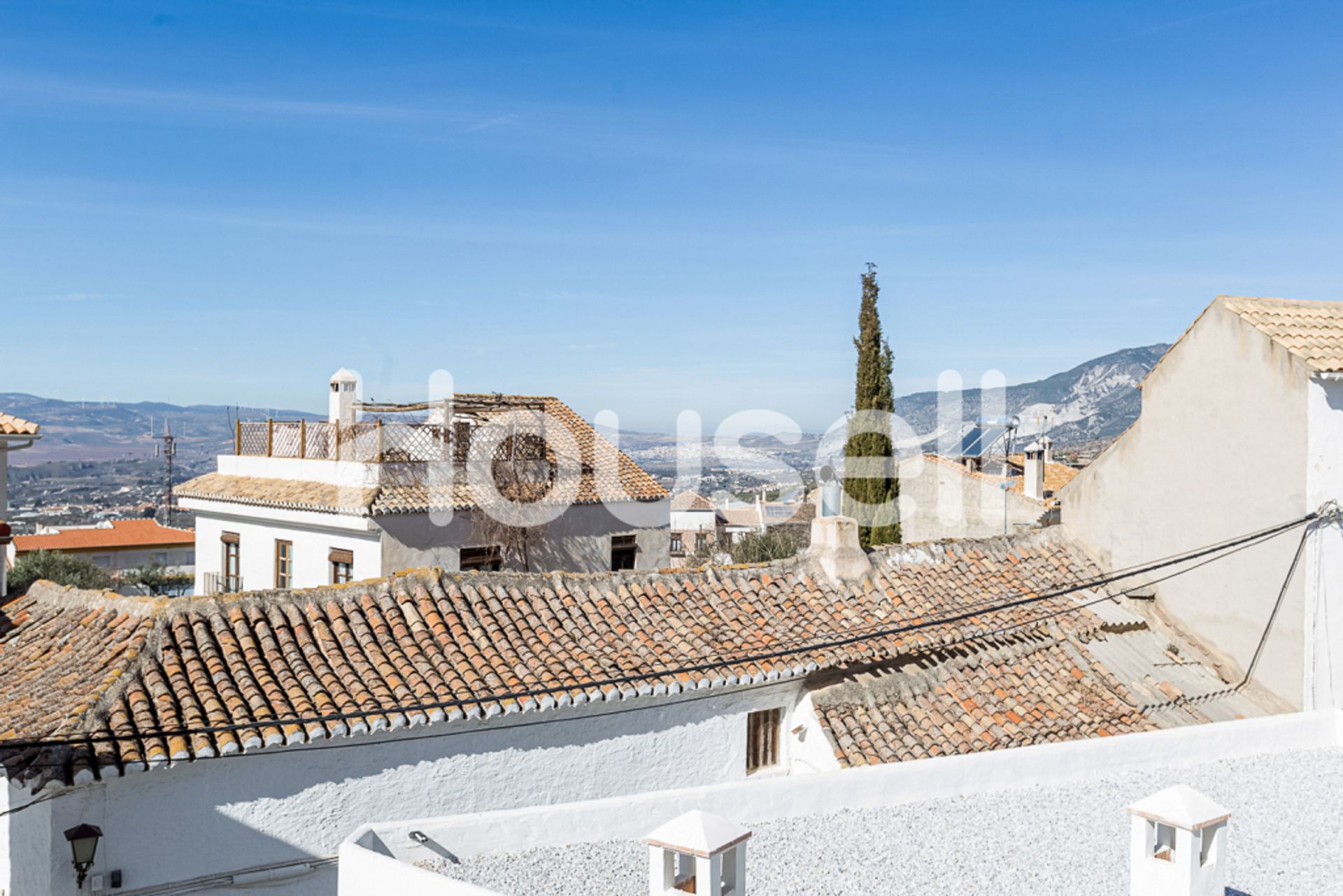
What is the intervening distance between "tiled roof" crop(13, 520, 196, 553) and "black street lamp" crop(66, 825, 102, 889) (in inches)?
1671

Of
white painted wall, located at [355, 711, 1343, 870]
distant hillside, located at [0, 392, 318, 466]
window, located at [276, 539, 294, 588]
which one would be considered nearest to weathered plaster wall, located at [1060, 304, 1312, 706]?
white painted wall, located at [355, 711, 1343, 870]

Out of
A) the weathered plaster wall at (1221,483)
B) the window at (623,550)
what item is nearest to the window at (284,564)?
the window at (623,550)

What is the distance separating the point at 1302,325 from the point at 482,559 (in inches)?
533

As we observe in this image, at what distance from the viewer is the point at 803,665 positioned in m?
10.5

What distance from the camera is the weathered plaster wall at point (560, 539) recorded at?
18.3 metres

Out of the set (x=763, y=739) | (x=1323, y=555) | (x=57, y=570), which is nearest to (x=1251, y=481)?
(x=1323, y=555)

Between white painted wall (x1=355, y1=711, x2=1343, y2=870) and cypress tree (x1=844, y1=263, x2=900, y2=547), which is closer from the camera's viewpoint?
white painted wall (x1=355, y1=711, x2=1343, y2=870)

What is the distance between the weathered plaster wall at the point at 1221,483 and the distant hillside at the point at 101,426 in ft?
229

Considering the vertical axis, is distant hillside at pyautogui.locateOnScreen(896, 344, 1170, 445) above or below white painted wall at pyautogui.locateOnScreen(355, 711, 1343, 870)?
above

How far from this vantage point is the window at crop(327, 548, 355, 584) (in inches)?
725

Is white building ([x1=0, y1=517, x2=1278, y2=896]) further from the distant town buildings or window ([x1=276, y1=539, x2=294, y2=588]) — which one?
the distant town buildings

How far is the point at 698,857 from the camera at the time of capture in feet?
16.3

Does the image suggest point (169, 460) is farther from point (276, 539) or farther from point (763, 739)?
point (763, 739)

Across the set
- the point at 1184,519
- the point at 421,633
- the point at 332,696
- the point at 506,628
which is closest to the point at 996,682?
the point at 1184,519
